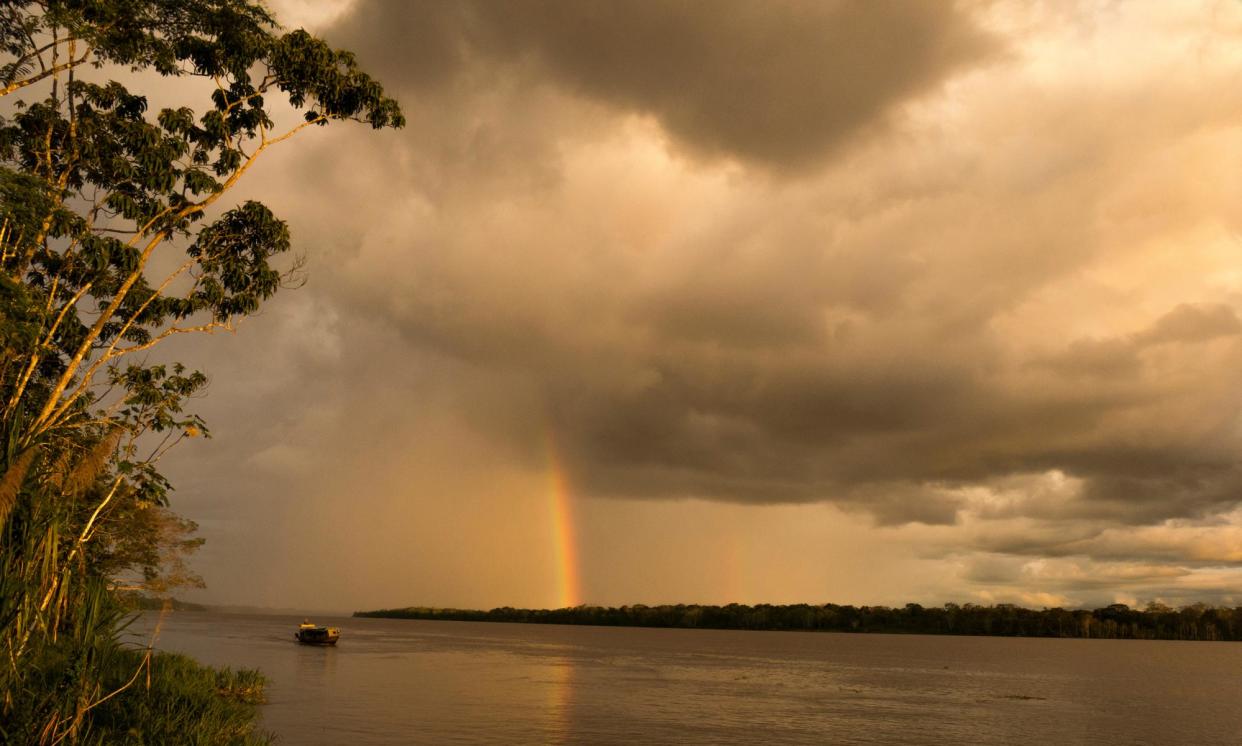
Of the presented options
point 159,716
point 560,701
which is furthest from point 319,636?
point 159,716

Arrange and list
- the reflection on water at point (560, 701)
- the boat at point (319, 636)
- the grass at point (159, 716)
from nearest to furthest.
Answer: the grass at point (159, 716) → the reflection on water at point (560, 701) → the boat at point (319, 636)

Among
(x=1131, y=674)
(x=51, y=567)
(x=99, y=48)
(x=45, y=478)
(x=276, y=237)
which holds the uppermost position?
(x=99, y=48)

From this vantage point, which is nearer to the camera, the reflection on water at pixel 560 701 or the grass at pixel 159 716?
the grass at pixel 159 716

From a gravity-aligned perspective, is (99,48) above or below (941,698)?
above

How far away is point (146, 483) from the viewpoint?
24.4 metres

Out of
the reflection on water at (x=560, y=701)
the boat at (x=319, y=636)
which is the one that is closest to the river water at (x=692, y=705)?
the reflection on water at (x=560, y=701)

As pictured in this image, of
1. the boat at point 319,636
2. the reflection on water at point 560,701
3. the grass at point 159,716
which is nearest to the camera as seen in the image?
the grass at point 159,716

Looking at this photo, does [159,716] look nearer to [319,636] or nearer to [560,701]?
[560,701]

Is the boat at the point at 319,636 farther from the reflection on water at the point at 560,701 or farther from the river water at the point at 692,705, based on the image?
the reflection on water at the point at 560,701

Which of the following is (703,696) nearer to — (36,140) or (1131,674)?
(36,140)

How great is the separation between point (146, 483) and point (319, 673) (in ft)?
192

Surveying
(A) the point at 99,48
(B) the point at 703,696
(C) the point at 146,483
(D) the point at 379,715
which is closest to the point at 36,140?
(A) the point at 99,48

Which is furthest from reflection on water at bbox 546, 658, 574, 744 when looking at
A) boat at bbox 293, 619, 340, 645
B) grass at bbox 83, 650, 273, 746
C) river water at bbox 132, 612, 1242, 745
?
boat at bbox 293, 619, 340, 645

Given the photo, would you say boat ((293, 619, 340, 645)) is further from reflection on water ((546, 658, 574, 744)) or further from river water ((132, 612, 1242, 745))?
reflection on water ((546, 658, 574, 744))
